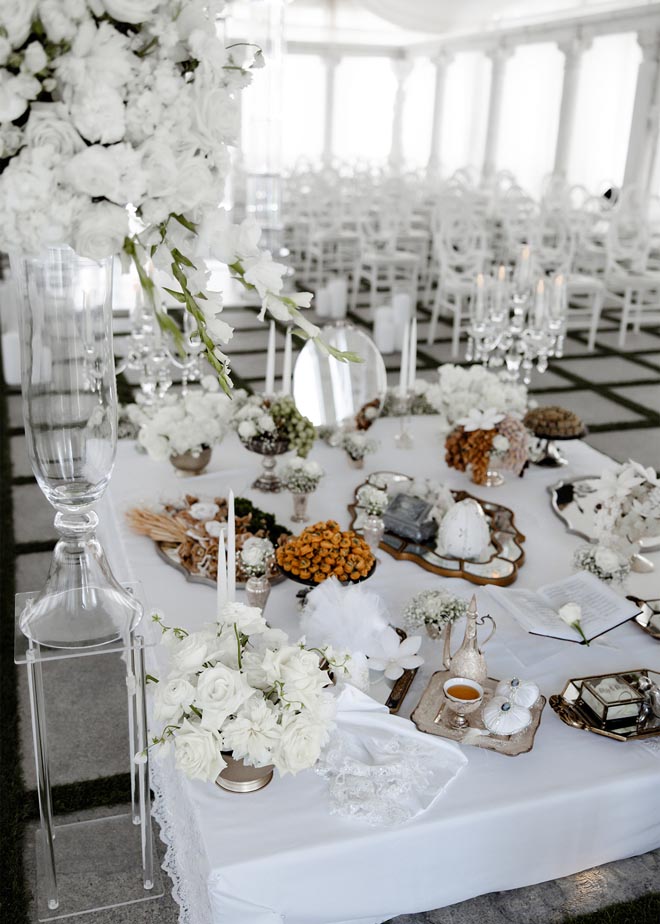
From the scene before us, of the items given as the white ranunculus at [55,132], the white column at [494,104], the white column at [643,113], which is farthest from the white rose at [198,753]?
the white column at [494,104]

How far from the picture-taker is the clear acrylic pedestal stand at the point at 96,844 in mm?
1662

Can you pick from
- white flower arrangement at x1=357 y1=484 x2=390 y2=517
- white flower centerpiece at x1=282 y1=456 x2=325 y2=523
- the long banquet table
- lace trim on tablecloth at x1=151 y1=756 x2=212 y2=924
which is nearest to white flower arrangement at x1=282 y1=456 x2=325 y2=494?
white flower centerpiece at x1=282 y1=456 x2=325 y2=523

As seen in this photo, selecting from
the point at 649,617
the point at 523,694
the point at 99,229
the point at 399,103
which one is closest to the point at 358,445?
the point at 649,617

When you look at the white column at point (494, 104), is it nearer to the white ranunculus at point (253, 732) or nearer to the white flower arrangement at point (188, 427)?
the white flower arrangement at point (188, 427)

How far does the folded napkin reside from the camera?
1508 mm

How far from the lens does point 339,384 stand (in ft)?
10.0

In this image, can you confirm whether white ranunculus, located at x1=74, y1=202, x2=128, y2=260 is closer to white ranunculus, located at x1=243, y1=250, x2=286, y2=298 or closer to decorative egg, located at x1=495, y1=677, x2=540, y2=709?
white ranunculus, located at x1=243, y1=250, x2=286, y2=298

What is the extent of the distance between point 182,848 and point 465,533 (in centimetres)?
104

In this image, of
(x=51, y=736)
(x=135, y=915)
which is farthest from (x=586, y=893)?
(x=51, y=736)

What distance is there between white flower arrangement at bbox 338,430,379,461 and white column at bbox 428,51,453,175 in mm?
13180

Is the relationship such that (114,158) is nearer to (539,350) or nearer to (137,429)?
(137,429)

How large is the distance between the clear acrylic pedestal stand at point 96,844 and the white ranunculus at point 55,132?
2.86 ft

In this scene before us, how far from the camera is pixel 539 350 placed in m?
3.52

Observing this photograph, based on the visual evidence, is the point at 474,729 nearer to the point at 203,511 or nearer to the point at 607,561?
the point at 607,561
